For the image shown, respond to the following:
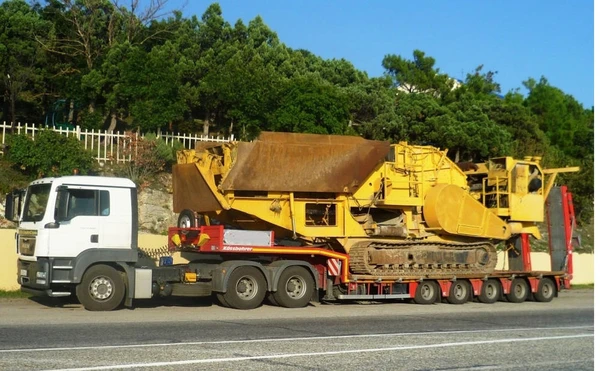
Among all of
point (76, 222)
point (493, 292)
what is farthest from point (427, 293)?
point (76, 222)

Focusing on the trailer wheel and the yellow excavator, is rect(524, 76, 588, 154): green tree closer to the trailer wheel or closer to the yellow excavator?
the yellow excavator

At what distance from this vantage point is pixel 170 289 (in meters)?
18.9

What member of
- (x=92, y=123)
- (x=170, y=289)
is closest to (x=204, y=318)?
(x=170, y=289)

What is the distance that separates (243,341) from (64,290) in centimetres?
641

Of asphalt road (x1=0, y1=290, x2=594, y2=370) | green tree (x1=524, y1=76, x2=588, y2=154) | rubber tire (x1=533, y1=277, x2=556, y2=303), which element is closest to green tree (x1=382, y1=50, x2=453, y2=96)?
green tree (x1=524, y1=76, x2=588, y2=154)

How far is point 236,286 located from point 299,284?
169cm

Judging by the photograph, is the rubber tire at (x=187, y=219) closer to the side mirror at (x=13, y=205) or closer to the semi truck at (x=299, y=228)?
the semi truck at (x=299, y=228)

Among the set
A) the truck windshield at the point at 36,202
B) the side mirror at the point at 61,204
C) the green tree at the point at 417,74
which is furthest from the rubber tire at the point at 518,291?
the green tree at the point at 417,74

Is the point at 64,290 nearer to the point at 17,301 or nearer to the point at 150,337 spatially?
the point at 17,301

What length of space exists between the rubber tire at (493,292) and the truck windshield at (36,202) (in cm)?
1174

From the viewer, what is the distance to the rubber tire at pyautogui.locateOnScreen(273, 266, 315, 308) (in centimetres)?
1966

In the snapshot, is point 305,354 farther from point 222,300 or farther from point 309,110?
point 309,110

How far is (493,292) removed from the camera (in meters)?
23.4

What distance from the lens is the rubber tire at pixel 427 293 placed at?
21891mm
